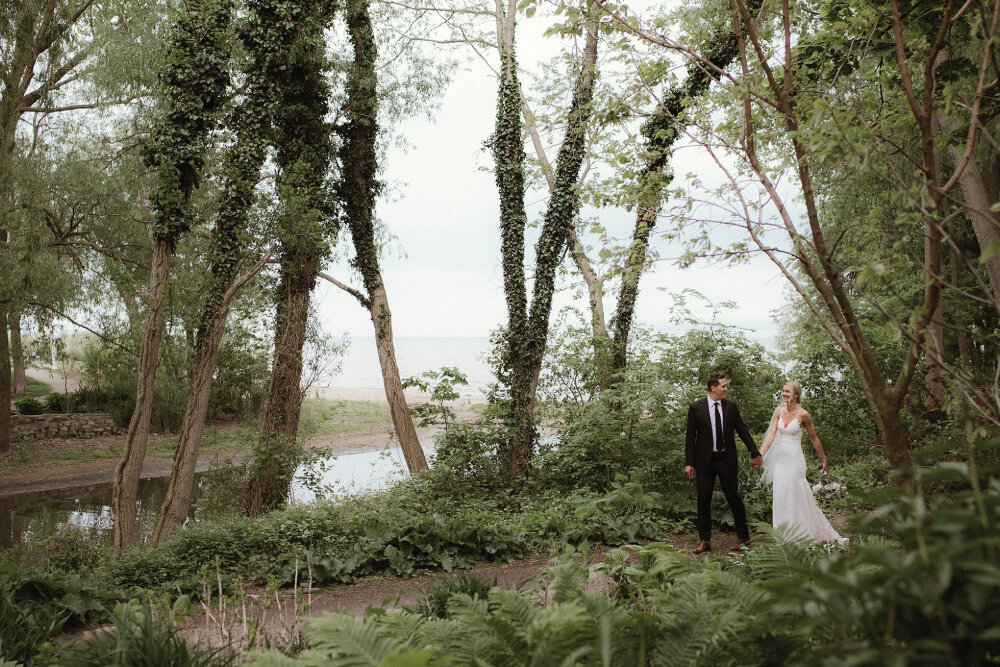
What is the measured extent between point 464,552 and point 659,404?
425 centimetres

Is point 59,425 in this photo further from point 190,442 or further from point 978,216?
point 978,216

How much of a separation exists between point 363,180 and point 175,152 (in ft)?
16.8

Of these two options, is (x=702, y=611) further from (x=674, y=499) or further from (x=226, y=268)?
(x=226, y=268)

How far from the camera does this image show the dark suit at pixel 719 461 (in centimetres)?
721

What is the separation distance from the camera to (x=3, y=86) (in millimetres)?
16797

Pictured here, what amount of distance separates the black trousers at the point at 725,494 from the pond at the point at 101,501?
19.7 ft

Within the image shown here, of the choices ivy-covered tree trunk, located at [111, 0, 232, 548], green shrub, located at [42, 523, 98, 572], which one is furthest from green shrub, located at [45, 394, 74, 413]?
green shrub, located at [42, 523, 98, 572]

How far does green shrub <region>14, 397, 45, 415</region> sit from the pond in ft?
23.9

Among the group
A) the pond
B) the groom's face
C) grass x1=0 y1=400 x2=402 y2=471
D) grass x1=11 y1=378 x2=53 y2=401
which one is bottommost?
the pond

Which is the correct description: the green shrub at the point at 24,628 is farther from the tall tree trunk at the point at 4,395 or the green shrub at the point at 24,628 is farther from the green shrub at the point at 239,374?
the tall tree trunk at the point at 4,395

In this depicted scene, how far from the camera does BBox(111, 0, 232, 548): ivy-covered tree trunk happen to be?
417 inches

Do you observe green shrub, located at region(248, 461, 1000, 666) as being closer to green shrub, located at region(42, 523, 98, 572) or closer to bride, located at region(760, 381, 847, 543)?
bride, located at region(760, 381, 847, 543)

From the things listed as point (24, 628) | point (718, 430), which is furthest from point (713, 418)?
point (24, 628)

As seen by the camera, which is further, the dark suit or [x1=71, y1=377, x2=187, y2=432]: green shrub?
[x1=71, y1=377, x2=187, y2=432]: green shrub
